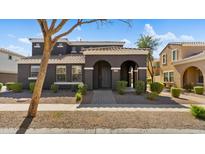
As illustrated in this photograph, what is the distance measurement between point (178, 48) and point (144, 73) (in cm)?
846

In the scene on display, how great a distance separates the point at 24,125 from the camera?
5727 millimetres

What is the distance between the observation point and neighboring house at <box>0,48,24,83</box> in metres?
25.9

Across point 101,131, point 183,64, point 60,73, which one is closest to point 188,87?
point 183,64

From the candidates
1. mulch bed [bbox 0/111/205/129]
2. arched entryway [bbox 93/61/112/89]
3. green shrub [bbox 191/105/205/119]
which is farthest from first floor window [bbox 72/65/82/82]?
green shrub [bbox 191/105/205/119]

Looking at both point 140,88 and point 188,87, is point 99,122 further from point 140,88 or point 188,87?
point 188,87

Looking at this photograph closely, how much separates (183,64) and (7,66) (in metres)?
27.6

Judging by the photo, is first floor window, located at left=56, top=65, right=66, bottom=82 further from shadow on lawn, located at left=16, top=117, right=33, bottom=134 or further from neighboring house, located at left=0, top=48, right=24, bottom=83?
neighboring house, located at left=0, top=48, right=24, bottom=83

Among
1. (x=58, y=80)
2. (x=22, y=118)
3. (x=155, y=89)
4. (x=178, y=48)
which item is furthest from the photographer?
(x=178, y=48)

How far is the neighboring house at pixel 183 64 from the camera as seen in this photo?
18.4 meters

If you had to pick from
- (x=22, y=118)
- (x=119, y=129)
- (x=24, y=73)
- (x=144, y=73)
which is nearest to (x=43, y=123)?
(x=22, y=118)

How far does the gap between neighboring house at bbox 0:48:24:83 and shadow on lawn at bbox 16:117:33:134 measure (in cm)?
2373

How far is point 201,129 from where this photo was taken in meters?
5.48

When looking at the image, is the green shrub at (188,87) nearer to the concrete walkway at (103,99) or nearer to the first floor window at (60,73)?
the concrete walkway at (103,99)

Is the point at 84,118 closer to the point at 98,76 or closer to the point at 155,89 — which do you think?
the point at 155,89
